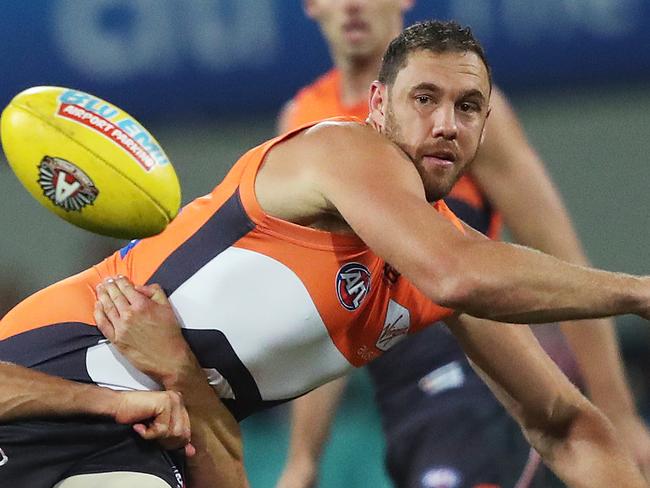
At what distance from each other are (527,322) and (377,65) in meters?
2.24

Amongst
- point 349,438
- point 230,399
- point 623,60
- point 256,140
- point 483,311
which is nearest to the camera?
point 483,311

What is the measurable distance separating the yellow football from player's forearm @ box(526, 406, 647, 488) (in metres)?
1.22

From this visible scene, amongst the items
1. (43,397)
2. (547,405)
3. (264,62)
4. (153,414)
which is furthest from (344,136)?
(264,62)

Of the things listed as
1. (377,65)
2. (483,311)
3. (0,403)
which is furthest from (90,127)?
(377,65)

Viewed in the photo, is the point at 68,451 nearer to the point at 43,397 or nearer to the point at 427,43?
the point at 43,397

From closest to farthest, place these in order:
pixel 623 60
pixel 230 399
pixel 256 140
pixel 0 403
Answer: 1. pixel 0 403
2. pixel 230 399
3. pixel 623 60
4. pixel 256 140

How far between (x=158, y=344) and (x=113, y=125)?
47 cm

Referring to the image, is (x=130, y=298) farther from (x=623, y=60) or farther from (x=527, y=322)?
(x=623, y=60)

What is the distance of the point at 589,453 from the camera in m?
3.51

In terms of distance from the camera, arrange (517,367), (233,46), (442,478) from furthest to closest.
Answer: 1. (233,46)
2. (442,478)
3. (517,367)

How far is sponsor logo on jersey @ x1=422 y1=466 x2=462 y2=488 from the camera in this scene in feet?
13.9

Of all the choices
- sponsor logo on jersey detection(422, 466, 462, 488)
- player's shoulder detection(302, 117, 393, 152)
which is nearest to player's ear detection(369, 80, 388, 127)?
player's shoulder detection(302, 117, 393, 152)

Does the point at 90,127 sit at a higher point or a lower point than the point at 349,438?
higher

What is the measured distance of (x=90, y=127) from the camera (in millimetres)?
2908
